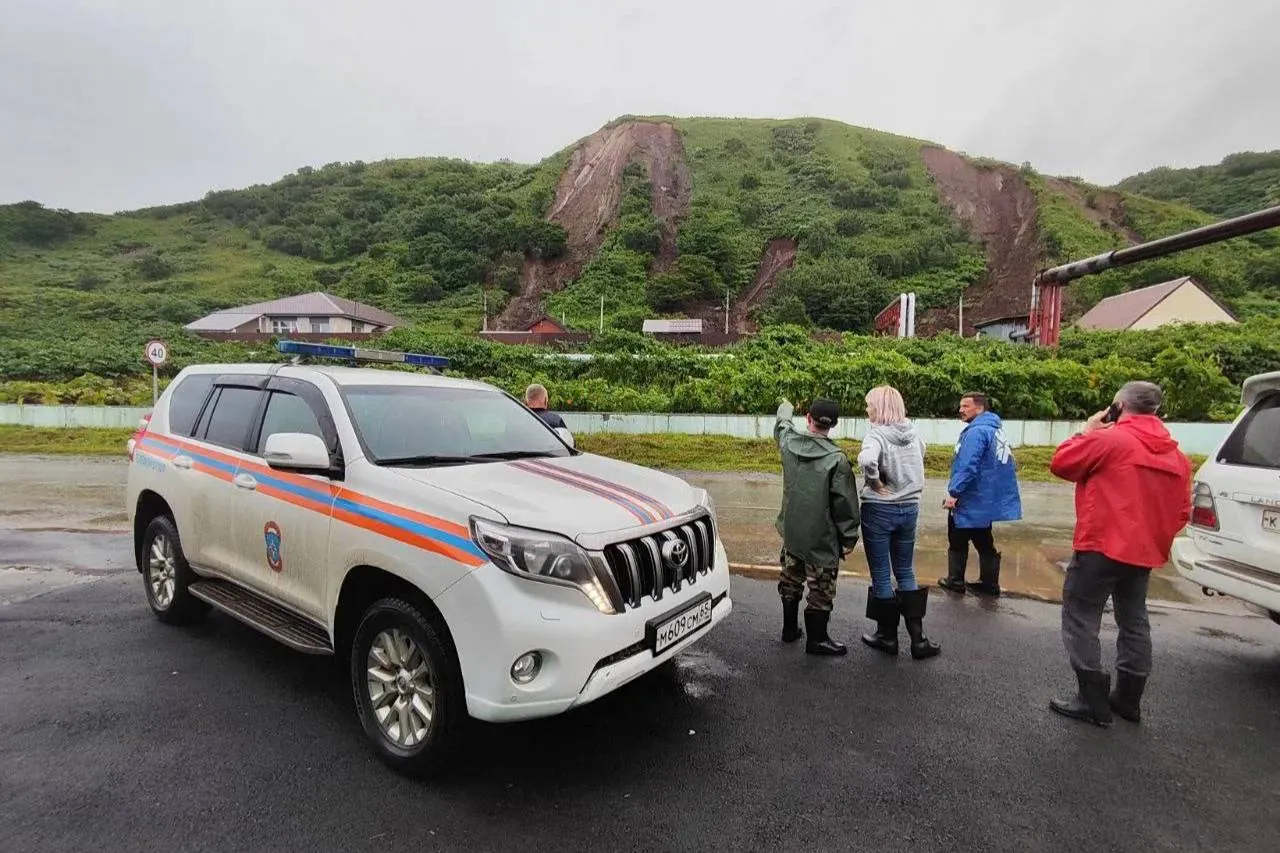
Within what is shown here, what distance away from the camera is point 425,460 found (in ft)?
10.8

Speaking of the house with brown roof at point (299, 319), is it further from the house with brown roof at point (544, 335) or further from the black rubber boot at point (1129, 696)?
the black rubber boot at point (1129, 696)

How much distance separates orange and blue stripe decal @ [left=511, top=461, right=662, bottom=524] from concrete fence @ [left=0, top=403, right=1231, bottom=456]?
12837 millimetres

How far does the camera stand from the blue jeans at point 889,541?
4203 millimetres

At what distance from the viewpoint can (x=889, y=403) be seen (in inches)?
167

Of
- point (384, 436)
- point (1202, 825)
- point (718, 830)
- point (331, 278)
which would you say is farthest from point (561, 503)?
point (331, 278)

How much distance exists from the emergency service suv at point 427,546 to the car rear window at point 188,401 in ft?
0.13

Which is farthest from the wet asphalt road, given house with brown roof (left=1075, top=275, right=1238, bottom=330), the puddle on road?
house with brown roof (left=1075, top=275, right=1238, bottom=330)

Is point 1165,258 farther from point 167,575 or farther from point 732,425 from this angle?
point 167,575

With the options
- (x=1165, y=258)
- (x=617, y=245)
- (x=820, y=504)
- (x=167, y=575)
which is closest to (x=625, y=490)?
(x=820, y=504)

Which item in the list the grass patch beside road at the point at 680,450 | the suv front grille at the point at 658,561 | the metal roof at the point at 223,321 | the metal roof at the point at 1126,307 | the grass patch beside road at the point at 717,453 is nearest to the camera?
the suv front grille at the point at 658,561

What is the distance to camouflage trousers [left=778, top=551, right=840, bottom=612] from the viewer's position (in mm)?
4109

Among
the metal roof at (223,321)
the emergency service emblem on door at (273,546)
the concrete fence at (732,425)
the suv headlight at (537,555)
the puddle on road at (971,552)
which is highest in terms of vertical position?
the metal roof at (223,321)

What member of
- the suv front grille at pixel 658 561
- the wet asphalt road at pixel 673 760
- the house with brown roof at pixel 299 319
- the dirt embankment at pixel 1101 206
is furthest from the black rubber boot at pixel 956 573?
the dirt embankment at pixel 1101 206

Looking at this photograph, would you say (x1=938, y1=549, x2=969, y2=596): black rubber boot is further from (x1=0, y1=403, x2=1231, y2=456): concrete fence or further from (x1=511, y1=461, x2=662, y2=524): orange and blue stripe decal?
(x1=0, y1=403, x2=1231, y2=456): concrete fence
